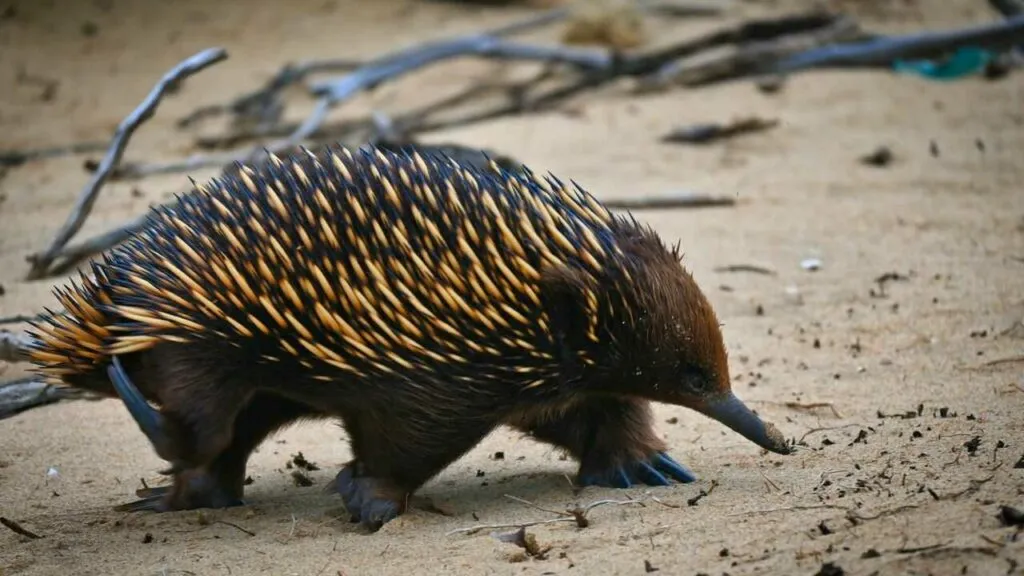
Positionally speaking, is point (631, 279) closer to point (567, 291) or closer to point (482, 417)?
point (567, 291)

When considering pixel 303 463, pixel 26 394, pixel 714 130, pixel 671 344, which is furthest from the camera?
pixel 714 130

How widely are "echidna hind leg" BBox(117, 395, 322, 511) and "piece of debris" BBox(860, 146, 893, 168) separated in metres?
6.69

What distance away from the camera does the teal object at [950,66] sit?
12719 mm

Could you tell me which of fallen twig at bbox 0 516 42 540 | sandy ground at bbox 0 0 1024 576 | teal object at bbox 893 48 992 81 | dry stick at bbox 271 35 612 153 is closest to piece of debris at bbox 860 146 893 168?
sandy ground at bbox 0 0 1024 576

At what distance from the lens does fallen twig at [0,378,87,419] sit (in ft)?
20.7

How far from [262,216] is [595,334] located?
1.30 meters

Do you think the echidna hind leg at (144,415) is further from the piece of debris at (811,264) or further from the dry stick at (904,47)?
the dry stick at (904,47)

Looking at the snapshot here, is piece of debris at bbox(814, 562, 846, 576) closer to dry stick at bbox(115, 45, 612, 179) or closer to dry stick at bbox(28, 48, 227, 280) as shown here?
dry stick at bbox(28, 48, 227, 280)

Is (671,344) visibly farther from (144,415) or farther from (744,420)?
(144,415)

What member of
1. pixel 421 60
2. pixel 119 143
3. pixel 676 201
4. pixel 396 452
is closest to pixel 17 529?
pixel 396 452

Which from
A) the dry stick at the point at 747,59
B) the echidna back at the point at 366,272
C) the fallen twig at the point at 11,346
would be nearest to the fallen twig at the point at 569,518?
the echidna back at the point at 366,272

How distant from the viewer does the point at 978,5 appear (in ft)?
52.6

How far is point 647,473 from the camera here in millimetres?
5191

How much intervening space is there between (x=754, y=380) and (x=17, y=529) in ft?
11.6
